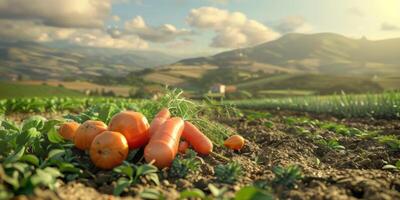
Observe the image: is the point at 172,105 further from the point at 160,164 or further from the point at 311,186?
the point at 311,186

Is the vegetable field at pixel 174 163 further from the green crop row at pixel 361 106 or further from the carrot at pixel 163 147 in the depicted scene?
the green crop row at pixel 361 106

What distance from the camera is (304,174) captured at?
161 inches

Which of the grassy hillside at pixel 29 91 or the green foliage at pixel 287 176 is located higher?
the green foliage at pixel 287 176

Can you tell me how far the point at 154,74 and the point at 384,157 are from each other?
64.1 meters

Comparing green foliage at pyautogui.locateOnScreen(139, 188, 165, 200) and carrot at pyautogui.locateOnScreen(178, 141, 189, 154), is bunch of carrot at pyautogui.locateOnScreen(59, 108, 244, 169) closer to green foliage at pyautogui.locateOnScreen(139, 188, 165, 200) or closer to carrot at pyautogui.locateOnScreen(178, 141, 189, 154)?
carrot at pyautogui.locateOnScreen(178, 141, 189, 154)

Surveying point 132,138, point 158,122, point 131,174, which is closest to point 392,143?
point 158,122

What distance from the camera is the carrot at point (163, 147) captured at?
4.00m

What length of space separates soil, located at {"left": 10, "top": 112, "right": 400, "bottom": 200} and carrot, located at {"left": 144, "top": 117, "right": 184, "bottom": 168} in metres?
0.13

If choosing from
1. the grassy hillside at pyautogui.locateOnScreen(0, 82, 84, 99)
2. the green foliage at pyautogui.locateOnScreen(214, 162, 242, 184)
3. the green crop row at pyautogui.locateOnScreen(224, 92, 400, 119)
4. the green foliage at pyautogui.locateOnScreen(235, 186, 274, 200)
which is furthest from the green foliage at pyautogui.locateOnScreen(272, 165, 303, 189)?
the grassy hillside at pyautogui.locateOnScreen(0, 82, 84, 99)

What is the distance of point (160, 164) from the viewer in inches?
158

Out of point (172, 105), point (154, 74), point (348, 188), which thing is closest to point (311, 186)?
point (348, 188)

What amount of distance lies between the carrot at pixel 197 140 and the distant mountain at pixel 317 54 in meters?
104

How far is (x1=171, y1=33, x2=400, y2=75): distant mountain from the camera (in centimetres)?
11825

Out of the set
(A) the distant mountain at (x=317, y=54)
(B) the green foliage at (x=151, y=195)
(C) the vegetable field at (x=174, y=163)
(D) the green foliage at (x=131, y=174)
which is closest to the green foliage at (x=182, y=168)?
(C) the vegetable field at (x=174, y=163)
